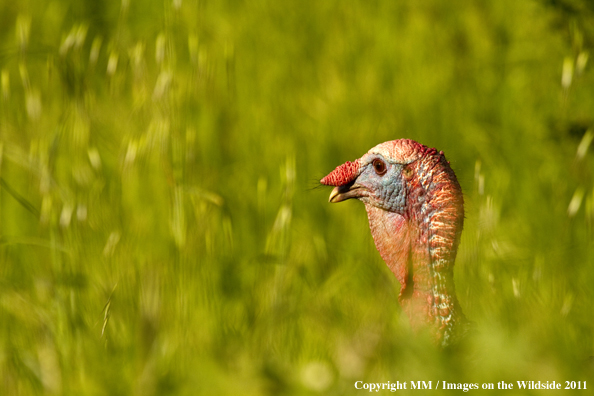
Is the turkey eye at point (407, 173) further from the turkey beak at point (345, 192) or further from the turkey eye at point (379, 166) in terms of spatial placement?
the turkey beak at point (345, 192)

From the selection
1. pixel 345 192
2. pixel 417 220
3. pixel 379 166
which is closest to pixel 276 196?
pixel 345 192

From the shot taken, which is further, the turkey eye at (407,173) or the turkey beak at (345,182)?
the turkey beak at (345,182)

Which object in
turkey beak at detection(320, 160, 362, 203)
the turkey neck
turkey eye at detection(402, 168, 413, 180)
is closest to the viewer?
the turkey neck

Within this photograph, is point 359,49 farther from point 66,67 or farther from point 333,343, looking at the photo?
point 333,343

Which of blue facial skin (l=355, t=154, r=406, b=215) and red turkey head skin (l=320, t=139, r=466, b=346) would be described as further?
blue facial skin (l=355, t=154, r=406, b=215)

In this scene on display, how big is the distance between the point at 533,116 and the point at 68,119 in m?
2.20

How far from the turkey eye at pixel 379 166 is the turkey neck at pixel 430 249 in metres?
0.10

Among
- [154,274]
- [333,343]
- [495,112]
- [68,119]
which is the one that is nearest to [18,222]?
[68,119]

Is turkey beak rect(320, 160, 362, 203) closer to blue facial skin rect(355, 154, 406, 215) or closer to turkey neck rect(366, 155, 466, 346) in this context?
blue facial skin rect(355, 154, 406, 215)

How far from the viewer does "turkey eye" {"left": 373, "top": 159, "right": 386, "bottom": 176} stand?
179cm

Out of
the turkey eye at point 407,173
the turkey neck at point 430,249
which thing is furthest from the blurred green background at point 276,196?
the turkey eye at point 407,173

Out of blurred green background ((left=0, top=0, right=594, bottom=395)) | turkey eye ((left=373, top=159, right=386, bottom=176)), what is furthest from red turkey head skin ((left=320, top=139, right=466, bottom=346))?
blurred green background ((left=0, top=0, right=594, bottom=395))

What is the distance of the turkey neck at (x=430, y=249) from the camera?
5.20 feet

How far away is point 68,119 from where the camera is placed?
2264 millimetres
